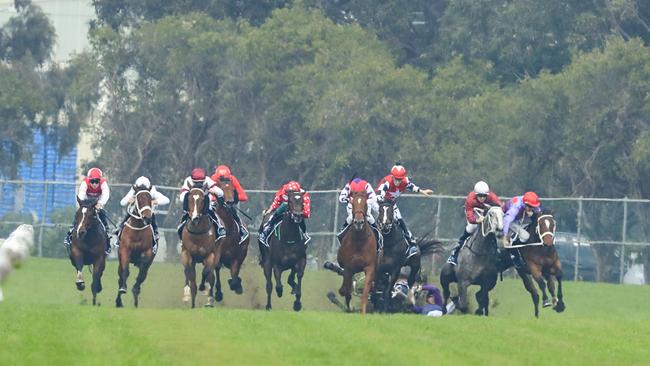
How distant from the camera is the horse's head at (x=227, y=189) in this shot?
3161cm

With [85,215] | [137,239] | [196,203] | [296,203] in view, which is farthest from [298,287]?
[85,215]

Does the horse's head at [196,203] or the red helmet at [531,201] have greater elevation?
the red helmet at [531,201]

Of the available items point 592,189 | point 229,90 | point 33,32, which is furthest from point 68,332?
point 33,32

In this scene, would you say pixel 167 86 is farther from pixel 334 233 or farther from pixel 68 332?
pixel 68 332

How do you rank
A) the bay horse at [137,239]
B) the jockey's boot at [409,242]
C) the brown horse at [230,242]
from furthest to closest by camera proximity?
the brown horse at [230,242] → the jockey's boot at [409,242] → the bay horse at [137,239]

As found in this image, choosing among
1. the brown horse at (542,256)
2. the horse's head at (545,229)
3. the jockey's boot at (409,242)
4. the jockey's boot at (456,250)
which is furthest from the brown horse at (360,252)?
the horse's head at (545,229)

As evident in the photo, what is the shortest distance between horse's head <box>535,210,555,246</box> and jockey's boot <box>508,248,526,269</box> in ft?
1.69

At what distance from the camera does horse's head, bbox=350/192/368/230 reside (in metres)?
28.0

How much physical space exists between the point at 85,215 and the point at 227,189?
3.13m

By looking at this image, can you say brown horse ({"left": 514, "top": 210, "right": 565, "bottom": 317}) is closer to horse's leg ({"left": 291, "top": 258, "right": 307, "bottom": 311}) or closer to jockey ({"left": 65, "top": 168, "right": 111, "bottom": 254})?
horse's leg ({"left": 291, "top": 258, "right": 307, "bottom": 311})

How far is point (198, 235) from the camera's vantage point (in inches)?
1164

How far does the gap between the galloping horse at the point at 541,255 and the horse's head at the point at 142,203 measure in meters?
6.08

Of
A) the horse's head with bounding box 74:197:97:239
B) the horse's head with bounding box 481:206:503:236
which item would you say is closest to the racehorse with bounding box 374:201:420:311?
the horse's head with bounding box 481:206:503:236

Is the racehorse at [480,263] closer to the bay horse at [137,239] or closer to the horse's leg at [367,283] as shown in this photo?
the horse's leg at [367,283]
